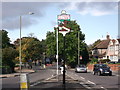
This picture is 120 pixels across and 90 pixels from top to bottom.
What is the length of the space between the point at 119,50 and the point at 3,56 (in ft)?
130

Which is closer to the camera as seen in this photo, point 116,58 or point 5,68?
point 5,68

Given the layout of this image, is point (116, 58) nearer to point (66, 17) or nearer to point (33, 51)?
point (33, 51)

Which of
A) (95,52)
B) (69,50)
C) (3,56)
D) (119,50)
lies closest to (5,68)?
(3,56)

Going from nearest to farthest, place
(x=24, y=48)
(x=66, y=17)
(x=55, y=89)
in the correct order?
(x=66, y=17), (x=55, y=89), (x=24, y=48)

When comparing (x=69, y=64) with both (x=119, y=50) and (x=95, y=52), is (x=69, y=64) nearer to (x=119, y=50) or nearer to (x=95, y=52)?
(x=119, y=50)

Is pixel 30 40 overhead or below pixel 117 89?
overhead

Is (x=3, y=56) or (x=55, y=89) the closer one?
(x=55, y=89)

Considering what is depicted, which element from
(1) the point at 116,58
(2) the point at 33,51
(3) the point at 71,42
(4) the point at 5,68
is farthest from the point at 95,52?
(4) the point at 5,68

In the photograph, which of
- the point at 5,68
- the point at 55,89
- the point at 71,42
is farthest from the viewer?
the point at 71,42

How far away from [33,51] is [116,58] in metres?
24.7

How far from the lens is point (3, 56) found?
45.8 meters

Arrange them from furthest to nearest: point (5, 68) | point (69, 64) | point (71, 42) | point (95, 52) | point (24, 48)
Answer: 1. point (95, 52)
2. point (69, 64)
3. point (71, 42)
4. point (24, 48)
5. point (5, 68)

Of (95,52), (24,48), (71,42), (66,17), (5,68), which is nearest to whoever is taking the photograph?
(66,17)

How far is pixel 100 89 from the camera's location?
53.3 feet
